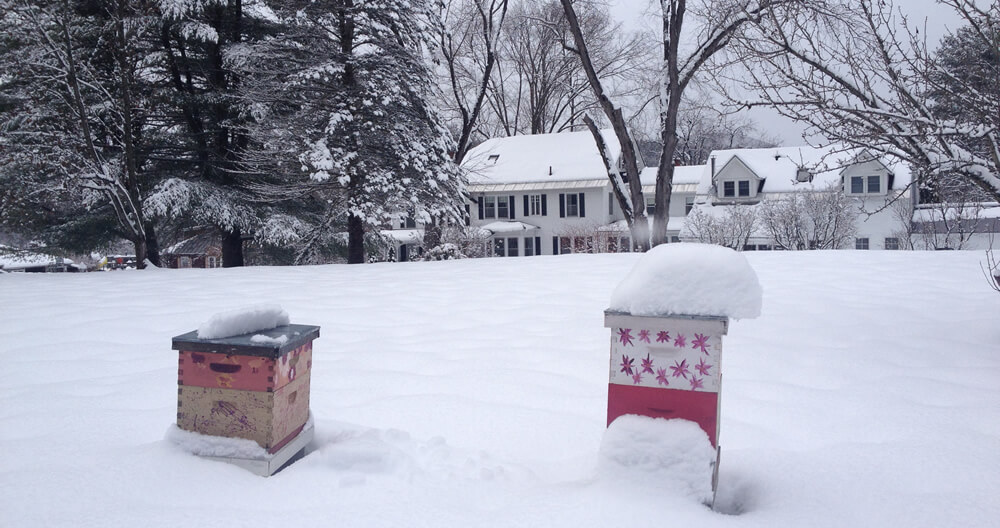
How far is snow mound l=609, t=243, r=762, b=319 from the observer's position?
2236 millimetres

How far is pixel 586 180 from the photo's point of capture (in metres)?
28.3

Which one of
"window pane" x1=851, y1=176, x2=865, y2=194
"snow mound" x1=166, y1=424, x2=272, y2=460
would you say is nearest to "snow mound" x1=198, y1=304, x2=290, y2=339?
"snow mound" x1=166, y1=424, x2=272, y2=460

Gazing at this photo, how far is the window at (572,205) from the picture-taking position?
29297 mm

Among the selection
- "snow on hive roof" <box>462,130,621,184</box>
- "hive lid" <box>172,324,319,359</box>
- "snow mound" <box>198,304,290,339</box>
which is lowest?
"hive lid" <box>172,324,319,359</box>

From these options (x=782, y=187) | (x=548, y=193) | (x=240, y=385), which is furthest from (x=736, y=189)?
(x=240, y=385)

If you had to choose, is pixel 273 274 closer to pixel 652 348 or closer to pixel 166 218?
pixel 166 218

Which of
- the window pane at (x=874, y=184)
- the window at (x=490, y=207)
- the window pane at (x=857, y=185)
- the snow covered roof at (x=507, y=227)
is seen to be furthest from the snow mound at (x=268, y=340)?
the window pane at (x=874, y=184)

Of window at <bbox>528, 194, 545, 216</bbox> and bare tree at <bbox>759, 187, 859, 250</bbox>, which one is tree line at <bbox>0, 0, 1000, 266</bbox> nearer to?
bare tree at <bbox>759, 187, 859, 250</bbox>

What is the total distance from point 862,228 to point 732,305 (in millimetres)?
27343

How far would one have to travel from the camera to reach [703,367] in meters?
2.25

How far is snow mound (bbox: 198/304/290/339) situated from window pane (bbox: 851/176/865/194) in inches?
1146

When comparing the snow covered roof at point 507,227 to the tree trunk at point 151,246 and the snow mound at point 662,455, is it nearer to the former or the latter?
the tree trunk at point 151,246

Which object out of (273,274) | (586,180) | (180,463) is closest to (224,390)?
(180,463)

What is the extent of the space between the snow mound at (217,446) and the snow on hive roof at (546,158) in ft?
86.4
